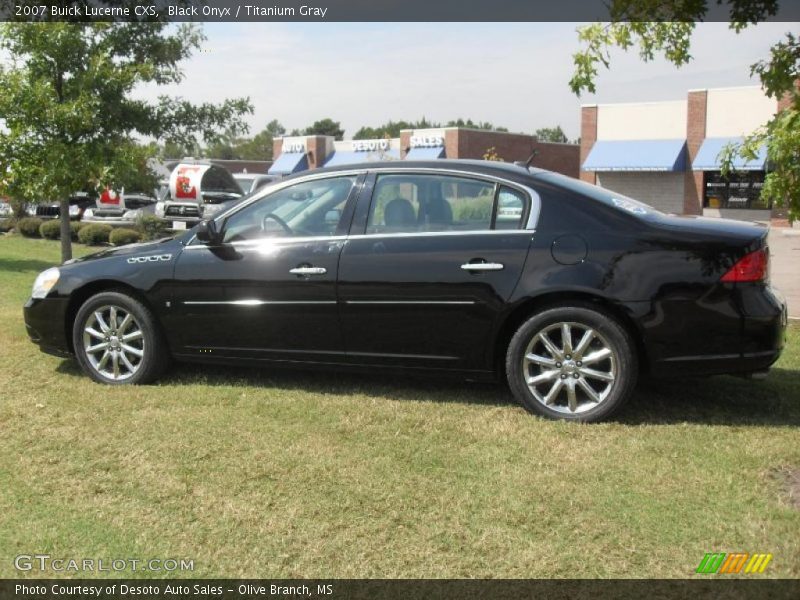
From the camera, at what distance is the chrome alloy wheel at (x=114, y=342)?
19.6 feet

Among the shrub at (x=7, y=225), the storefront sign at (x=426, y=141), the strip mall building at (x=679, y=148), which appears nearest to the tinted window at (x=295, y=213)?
the shrub at (x=7, y=225)

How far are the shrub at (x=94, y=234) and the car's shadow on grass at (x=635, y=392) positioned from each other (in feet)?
50.2

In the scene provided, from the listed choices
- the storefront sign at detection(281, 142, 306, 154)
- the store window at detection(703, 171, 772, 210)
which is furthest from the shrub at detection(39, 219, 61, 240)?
the storefront sign at detection(281, 142, 306, 154)

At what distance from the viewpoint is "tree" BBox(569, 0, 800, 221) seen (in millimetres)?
5309

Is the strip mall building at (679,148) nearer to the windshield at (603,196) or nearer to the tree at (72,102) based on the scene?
the tree at (72,102)

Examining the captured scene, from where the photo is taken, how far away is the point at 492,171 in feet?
17.8

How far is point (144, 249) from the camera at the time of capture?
6.10 meters

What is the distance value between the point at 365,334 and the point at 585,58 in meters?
→ 2.74

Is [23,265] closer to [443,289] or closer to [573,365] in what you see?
[443,289]

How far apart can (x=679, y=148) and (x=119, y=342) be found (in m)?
36.4

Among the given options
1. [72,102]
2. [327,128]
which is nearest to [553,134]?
[327,128]

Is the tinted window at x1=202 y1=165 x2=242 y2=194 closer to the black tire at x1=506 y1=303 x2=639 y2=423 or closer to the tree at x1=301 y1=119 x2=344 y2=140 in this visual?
the black tire at x1=506 y1=303 x2=639 y2=423

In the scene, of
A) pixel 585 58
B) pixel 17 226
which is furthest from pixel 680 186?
pixel 585 58

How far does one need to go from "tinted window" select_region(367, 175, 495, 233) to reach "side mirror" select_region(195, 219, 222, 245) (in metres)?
1.12
